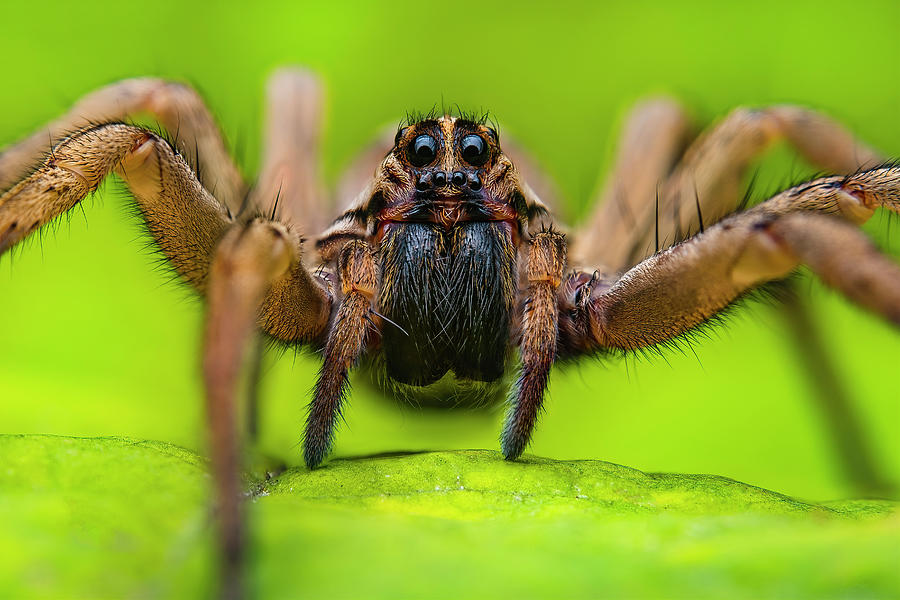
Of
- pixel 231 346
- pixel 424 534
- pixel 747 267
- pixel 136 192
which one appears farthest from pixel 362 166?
pixel 424 534

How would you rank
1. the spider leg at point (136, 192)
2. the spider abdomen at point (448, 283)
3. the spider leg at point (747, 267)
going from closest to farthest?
the spider leg at point (747, 267)
the spider leg at point (136, 192)
the spider abdomen at point (448, 283)

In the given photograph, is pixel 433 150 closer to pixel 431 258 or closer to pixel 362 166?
pixel 431 258

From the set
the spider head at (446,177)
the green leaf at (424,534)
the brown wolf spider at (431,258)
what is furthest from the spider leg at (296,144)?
the green leaf at (424,534)

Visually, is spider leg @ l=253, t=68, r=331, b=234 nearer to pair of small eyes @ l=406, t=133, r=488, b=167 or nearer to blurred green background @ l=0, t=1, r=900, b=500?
blurred green background @ l=0, t=1, r=900, b=500

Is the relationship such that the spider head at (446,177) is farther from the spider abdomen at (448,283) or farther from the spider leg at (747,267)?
the spider leg at (747,267)

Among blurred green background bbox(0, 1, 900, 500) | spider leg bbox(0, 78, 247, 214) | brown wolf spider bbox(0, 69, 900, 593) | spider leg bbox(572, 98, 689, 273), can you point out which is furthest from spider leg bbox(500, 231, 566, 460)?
spider leg bbox(572, 98, 689, 273)

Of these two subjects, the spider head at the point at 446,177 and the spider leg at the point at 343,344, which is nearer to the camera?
the spider leg at the point at 343,344

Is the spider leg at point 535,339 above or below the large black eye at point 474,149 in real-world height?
below

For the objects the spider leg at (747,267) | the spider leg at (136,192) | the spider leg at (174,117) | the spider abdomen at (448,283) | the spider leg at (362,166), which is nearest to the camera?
the spider leg at (747,267)
